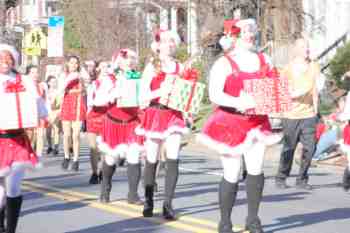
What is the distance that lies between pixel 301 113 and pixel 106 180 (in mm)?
3195

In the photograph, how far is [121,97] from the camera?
11.3 metres

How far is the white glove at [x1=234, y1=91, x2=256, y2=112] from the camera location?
8.46m

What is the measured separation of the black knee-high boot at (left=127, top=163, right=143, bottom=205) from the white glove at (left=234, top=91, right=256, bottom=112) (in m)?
2.79

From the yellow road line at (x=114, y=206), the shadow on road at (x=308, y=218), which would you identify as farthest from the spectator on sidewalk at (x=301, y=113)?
the yellow road line at (x=114, y=206)

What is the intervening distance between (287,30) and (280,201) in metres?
18.3

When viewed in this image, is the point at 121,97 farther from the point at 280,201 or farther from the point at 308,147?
the point at 308,147

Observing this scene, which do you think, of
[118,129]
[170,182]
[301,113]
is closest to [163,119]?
[170,182]

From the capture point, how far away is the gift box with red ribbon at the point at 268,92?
847 centimetres

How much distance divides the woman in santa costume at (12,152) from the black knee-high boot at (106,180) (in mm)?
2997

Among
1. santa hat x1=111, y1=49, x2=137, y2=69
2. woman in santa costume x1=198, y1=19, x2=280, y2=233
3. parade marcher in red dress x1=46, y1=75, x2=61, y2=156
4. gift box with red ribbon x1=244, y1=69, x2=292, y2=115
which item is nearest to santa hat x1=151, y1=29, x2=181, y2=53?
santa hat x1=111, y1=49, x2=137, y2=69

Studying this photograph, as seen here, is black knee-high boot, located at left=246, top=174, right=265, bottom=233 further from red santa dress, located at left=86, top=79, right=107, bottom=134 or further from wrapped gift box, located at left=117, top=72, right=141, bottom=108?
red santa dress, located at left=86, top=79, right=107, bottom=134

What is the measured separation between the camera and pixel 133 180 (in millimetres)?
11148

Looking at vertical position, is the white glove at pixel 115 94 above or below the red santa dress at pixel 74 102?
above

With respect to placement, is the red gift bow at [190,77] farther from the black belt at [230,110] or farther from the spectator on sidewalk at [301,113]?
the spectator on sidewalk at [301,113]
